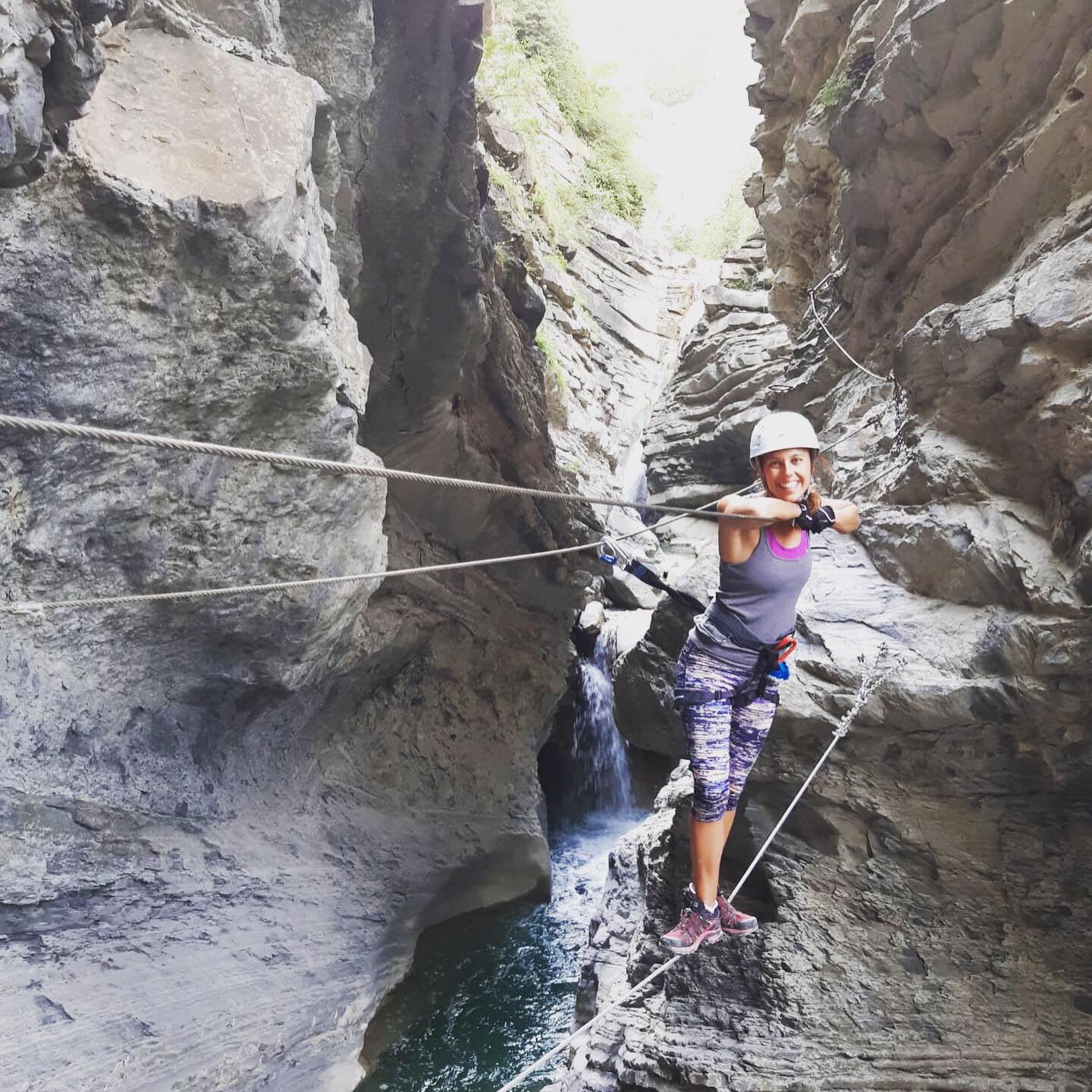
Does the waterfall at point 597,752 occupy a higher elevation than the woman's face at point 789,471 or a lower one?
lower

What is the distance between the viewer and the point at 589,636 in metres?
12.3

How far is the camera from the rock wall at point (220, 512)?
119 inches

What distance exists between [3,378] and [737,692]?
3.16 meters

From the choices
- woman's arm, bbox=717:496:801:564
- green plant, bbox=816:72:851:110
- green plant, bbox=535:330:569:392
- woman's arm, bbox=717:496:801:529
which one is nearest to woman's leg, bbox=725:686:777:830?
woman's arm, bbox=717:496:801:564

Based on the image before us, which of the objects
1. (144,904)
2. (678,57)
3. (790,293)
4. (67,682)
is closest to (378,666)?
(144,904)

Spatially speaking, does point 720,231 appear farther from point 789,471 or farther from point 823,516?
point 823,516

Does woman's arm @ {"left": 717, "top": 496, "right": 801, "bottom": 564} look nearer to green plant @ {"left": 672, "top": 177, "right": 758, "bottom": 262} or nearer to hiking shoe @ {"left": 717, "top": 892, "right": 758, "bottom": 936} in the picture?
hiking shoe @ {"left": 717, "top": 892, "right": 758, "bottom": 936}

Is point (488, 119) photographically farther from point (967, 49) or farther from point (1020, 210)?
point (1020, 210)

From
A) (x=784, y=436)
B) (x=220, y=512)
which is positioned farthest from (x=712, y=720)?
(x=220, y=512)

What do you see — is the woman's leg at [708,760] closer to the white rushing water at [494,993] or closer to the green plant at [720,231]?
the white rushing water at [494,993]

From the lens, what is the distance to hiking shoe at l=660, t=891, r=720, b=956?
9.89 ft

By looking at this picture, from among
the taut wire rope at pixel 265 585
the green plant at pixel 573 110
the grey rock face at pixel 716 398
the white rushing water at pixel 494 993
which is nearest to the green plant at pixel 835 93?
the taut wire rope at pixel 265 585

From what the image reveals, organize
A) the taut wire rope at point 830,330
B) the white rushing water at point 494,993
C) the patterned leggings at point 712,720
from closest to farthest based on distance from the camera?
the patterned leggings at point 712,720, the white rushing water at point 494,993, the taut wire rope at point 830,330

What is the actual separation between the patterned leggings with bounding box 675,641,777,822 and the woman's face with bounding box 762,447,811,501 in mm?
726
